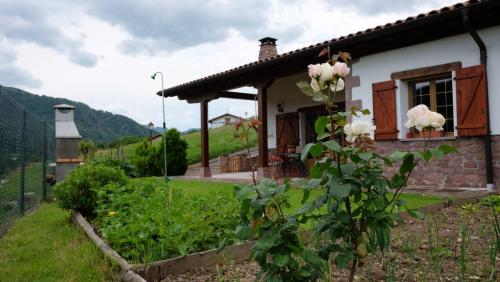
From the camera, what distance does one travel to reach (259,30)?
14992mm

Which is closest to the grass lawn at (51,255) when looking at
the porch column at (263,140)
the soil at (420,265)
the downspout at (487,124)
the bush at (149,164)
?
the soil at (420,265)

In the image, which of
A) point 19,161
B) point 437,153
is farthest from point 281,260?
point 19,161

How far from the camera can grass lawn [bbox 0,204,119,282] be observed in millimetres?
2961

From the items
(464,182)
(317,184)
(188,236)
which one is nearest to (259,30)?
(464,182)

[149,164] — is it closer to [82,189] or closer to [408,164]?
[82,189]

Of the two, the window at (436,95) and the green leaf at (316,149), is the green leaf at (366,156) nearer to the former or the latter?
the green leaf at (316,149)

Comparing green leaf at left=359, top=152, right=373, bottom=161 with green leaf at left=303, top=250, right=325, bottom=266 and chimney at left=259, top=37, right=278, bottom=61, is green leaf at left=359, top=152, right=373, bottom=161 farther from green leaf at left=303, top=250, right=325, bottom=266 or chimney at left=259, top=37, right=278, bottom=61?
chimney at left=259, top=37, right=278, bottom=61

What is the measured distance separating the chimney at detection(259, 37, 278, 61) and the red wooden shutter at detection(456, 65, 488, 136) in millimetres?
8086

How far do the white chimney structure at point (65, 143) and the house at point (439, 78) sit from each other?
4.90 meters

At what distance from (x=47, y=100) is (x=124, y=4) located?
62242 millimetres

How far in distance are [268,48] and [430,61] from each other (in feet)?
25.2

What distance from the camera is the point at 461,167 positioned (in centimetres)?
670

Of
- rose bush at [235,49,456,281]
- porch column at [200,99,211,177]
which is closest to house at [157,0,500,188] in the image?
porch column at [200,99,211,177]

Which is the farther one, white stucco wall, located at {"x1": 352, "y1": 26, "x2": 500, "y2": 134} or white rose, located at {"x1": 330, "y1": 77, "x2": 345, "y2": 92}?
white stucco wall, located at {"x1": 352, "y1": 26, "x2": 500, "y2": 134}
